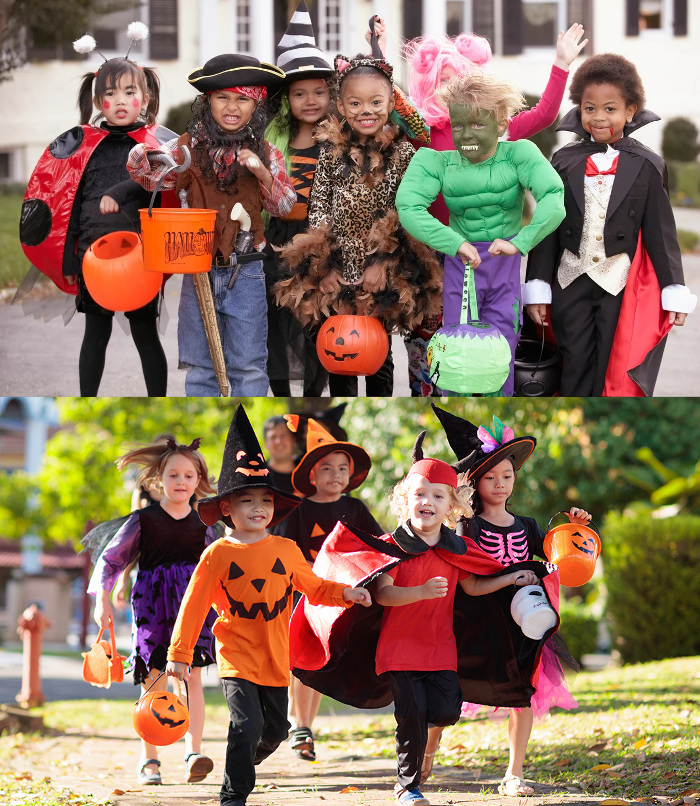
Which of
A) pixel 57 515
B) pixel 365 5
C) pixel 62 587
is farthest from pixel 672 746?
pixel 62 587

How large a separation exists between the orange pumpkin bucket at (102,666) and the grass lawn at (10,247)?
8.82 meters

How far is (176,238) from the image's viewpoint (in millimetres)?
5824

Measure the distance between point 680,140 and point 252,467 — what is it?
16.5 metres

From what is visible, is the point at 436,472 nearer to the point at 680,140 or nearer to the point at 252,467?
the point at 252,467

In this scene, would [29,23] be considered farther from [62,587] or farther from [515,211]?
[62,587]

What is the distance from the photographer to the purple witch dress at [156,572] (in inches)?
231

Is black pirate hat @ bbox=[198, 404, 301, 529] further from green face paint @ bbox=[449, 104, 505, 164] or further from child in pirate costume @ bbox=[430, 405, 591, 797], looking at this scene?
green face paint @ bbox=[449, 104, 505, 164]

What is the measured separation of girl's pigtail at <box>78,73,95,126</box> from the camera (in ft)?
21.4

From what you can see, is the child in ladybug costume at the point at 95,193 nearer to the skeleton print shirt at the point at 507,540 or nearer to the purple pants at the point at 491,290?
the purple pants at the point at 491,290

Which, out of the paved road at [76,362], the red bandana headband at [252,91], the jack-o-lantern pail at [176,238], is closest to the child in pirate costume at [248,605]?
the jack-o-lantern pail at [176,238]

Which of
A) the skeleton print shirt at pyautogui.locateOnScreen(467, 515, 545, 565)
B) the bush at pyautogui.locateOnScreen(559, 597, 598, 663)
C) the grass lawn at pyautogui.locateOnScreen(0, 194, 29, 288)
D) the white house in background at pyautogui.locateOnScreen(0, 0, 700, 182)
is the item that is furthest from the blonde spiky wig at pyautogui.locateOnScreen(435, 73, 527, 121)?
the white house in background at pyautogui.locateOnScreen(0, 0, 700, 182)

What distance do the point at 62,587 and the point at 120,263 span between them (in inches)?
1079

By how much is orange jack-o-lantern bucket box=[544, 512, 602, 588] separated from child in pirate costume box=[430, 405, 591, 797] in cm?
10

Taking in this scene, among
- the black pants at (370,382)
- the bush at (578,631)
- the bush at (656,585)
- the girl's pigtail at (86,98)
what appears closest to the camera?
the girl's pigtail at (86,98)
